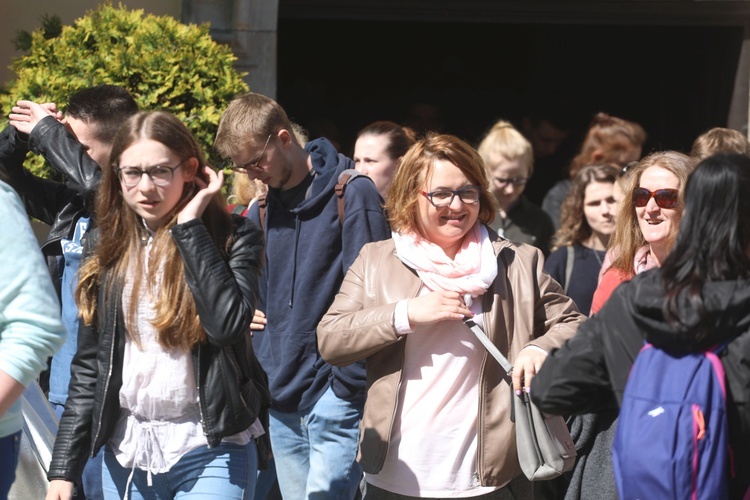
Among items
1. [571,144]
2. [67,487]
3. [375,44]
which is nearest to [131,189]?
[67,487]

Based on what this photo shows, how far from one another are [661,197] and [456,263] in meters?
0.91

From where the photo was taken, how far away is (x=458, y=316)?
3.59 m

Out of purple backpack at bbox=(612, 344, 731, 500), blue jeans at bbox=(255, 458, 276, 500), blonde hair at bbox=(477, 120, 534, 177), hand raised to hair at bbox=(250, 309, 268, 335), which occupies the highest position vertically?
blonde hair at bbox=(477, 120, 534, 177)

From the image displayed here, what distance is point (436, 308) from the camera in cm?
360

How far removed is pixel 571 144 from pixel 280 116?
615 centimetres

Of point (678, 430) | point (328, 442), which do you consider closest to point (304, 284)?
point (328, 442)

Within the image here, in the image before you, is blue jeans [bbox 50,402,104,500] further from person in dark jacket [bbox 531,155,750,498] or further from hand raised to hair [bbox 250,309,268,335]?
person in dark jacket [bbox 531,155,750,498]

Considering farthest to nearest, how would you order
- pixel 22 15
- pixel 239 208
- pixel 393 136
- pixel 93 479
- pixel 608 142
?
pixel 608 142
pixel 22 15
pixel 393 136
pixel 239 208
pixel 93 479

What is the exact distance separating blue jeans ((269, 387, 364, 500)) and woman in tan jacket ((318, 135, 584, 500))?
2.19ft

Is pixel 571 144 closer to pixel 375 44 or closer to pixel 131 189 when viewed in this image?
pixel 375 44

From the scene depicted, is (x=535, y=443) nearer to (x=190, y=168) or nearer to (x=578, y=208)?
(x=190, y=168)

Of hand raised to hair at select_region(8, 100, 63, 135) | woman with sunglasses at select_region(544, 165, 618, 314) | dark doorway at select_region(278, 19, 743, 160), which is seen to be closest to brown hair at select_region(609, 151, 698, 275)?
woman with sunglasses at select_region(544, 165, 618, 314)

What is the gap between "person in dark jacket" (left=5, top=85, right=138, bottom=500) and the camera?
432 cm

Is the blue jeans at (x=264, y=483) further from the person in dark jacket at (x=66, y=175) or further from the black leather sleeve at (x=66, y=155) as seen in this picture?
the black leather sleeve at (x=66, y=155)
